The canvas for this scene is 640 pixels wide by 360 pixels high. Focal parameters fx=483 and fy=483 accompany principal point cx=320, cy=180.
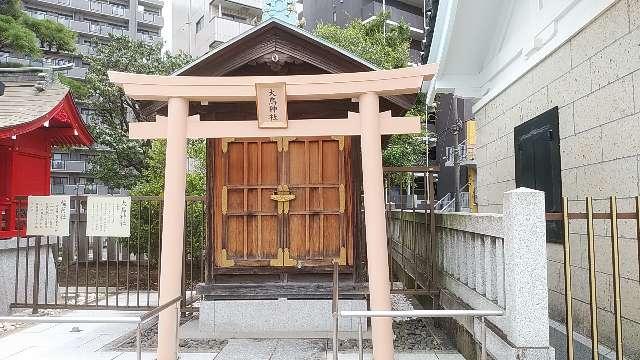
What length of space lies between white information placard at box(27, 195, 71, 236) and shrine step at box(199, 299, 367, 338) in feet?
12.8

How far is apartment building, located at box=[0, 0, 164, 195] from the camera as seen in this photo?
44.0 metres

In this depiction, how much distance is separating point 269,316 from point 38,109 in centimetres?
920

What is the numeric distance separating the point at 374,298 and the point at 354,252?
240 cm

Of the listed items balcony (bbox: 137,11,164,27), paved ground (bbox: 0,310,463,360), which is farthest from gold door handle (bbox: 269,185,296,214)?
balcony (bbox: 137,11,164,27)

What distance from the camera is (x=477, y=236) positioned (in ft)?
20.0

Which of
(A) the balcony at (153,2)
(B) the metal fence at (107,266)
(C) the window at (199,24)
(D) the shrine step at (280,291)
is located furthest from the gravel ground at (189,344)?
(A) the balcony at (153,2)

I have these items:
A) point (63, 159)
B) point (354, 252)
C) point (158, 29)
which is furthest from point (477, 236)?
point (158, 29)

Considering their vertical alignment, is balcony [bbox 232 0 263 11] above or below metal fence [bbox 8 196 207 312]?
above

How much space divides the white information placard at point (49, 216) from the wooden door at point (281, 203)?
3700 mm

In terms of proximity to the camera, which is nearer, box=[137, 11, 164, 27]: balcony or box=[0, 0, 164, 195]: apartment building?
box=[0, 0, 164, 195]: apartment building

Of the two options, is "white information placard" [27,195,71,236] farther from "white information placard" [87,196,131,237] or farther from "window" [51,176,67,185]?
"window" [51,176,67,185]

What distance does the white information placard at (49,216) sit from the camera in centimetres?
995

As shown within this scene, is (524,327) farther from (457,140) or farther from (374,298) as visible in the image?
(457,140)

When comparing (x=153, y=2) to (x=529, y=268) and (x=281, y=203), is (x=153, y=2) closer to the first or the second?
(x=281, y=203)
